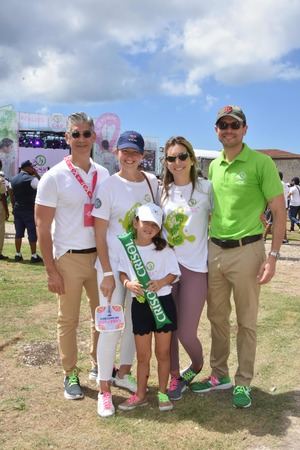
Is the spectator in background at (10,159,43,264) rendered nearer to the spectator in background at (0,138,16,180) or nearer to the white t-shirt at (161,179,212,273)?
the white t-shirt at (161,179,212,273)

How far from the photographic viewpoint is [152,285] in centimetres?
339

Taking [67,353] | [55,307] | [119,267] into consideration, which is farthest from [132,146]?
[55,307]

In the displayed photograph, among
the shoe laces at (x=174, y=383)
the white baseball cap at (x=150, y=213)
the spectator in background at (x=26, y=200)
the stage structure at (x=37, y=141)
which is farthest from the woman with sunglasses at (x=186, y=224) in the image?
the stage structure at (x=37, y=141)

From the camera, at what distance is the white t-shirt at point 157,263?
11.3ft

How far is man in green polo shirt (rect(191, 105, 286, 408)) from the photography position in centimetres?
348

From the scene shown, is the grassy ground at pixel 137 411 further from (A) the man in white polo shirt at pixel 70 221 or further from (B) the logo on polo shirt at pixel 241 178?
(B) the logo on polo shirt at pixel 241 178

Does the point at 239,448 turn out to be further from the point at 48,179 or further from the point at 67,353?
the point at 48,179

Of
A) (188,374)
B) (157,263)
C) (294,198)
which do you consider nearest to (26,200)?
(188,374)

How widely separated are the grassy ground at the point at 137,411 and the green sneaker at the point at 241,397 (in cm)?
6

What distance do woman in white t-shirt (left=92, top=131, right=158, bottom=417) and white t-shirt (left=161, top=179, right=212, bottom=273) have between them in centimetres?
19

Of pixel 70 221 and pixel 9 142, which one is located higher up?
pixel 9 142

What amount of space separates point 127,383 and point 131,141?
1.95 meters

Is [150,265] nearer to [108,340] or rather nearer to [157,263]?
[157,263]

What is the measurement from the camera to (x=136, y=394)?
3688 mm
